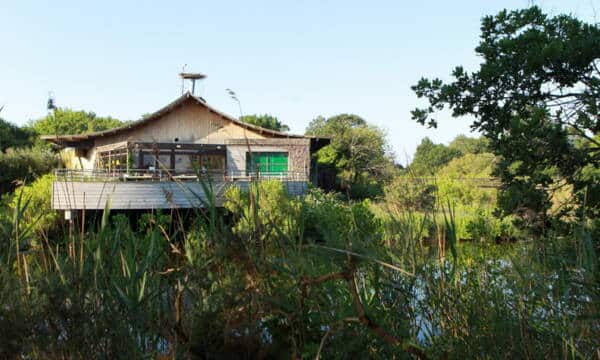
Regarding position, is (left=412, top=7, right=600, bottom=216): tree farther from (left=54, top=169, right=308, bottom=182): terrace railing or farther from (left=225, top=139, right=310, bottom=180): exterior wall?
(left=225, top=139, right=310, bottom=180): exterior wall

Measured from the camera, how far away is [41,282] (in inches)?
63.6

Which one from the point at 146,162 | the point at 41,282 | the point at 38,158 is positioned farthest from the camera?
the point at 38,158

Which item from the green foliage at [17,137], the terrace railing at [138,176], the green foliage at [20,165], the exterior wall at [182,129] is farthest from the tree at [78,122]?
the terrace railing at [138,176]

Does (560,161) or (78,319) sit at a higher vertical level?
(560,161)

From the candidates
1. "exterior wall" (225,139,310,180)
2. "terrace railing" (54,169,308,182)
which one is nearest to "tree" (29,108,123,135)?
"exterior wall" (225,139,310,180)

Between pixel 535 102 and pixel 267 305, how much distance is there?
2987 millimetres

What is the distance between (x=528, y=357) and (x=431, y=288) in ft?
1.42

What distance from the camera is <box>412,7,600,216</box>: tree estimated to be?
337 centimetres

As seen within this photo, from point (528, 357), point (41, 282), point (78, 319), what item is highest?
point (41, 282)

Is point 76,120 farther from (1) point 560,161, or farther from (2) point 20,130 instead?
(1) point 560,161

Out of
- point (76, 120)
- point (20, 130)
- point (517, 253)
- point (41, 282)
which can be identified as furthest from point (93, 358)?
point (76, 120)

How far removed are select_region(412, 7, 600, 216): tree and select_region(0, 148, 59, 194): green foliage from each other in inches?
781

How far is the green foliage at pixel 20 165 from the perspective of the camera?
20.7 metres

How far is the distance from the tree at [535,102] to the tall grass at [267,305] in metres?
1.30
